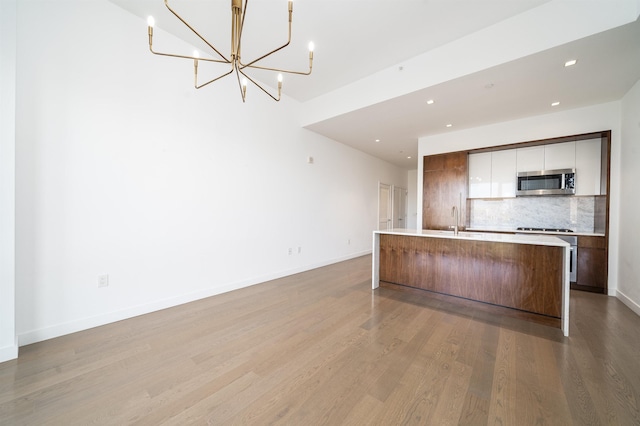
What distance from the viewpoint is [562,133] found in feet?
12.9

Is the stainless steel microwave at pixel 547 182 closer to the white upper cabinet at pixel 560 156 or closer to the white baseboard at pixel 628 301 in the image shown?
the white upper cabinet at pixel 560 156

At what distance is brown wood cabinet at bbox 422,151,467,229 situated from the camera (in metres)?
4.84

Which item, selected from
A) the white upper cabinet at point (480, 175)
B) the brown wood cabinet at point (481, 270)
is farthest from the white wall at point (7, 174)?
the white upper cabinet at point (480, 175)

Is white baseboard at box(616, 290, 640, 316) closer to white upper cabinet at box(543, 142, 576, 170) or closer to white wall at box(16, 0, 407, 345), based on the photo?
white upper cabinet at box(543, 142, 576, 170)

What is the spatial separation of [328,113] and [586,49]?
3.13 metres

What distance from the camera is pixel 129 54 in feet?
8.78

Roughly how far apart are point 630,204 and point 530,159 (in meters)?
1.49

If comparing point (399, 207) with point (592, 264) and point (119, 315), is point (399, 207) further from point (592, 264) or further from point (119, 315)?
point (119, 315)

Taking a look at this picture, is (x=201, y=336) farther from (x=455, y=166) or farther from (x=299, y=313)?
(x=455, y=166)

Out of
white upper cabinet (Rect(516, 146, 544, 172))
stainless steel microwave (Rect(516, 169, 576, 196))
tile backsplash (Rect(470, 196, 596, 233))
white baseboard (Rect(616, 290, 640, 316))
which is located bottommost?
white baseboard (Rect(616, 290, 640, 316))

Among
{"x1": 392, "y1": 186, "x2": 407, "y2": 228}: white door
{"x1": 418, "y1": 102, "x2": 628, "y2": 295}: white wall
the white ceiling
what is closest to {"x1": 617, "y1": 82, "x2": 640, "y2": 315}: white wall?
{"x1": 418, "y1": 102, "x2": 628, "y2": 295}: white wall

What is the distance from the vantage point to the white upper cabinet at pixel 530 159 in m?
4.29

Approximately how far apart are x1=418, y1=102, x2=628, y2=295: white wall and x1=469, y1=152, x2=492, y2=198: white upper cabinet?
300 millimetres

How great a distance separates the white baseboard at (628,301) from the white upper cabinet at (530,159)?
2.10 m
